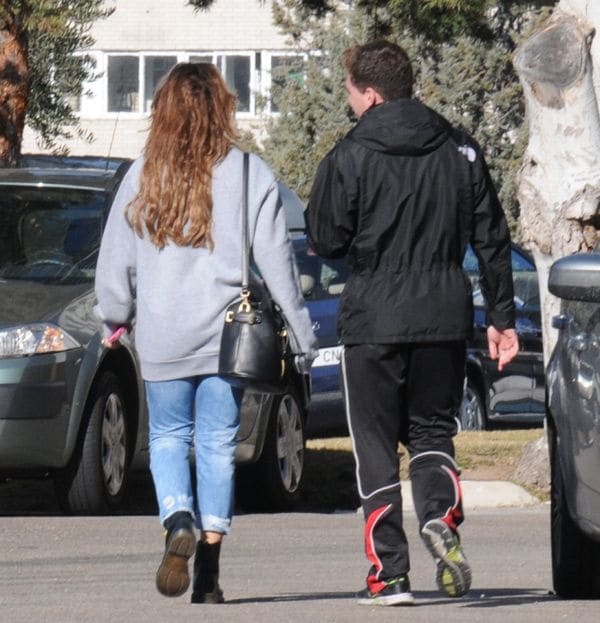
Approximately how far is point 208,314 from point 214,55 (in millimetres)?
30737

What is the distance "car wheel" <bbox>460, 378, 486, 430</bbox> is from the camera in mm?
14977

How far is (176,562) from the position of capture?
19.4 ft

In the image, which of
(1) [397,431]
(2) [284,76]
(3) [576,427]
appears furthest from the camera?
(2) [284,76]

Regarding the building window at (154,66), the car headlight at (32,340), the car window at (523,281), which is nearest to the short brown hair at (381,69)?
the car headlight at (32,340)

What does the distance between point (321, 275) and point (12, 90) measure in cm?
256

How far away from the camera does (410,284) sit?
604 cm

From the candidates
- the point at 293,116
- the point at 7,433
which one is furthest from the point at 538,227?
the point at 293,116

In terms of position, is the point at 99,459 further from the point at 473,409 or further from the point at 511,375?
the point at 511,375

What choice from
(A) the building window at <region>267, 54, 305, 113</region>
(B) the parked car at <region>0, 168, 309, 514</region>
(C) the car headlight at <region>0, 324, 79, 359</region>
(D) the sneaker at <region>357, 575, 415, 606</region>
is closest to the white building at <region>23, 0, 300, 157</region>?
(A) the building window at <region>267, 54, 305, 113</region>

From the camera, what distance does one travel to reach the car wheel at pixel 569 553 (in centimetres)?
631

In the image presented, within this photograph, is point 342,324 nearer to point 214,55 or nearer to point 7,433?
point 7,433

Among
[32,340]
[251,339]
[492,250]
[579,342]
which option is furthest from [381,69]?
[32,340]

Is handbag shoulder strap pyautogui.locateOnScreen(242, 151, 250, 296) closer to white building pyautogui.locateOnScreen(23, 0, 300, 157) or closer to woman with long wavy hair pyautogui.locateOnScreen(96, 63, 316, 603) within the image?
woman with long wavy hair pyautogui.locateOnScreen(96, 63, 316, 603)

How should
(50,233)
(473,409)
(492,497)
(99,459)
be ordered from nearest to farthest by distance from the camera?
(99,459), (50,233), (492,497), (473,409)
